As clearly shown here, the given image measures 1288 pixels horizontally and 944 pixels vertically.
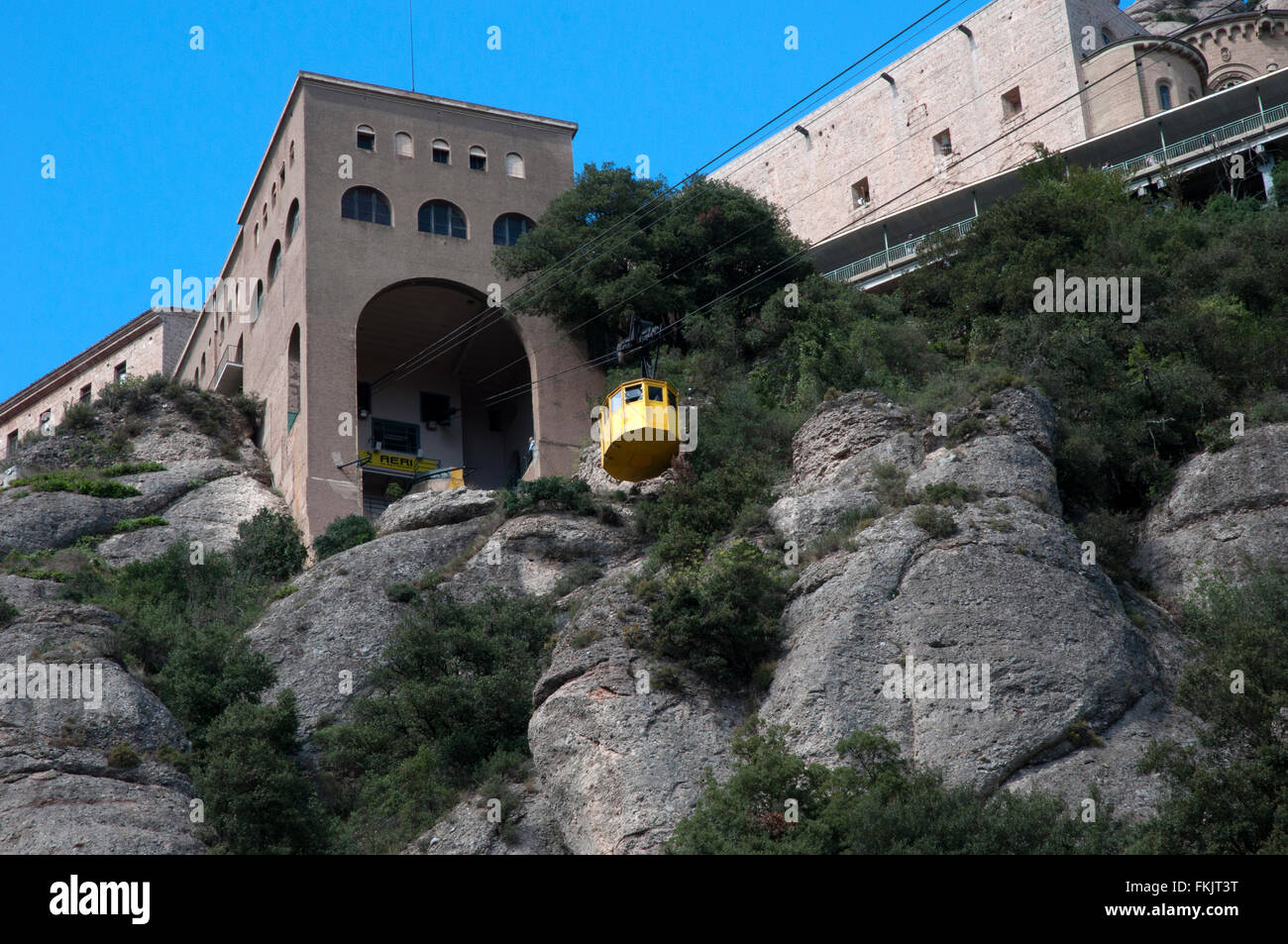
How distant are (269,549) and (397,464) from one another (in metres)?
8.46

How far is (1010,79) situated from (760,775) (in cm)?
3797

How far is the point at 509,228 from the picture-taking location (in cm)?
4412

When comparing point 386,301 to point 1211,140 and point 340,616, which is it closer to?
point 340,616

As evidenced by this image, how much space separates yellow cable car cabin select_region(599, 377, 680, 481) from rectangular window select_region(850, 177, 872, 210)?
25003mm

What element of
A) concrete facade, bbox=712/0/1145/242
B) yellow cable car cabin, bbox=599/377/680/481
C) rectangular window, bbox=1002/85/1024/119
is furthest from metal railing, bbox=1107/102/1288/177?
yellow cable car cabin, bbox=599/377/680/481

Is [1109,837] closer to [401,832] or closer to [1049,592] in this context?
[1049,592]

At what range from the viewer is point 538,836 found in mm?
22438

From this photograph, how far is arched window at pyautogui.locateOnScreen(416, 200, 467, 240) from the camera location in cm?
4300

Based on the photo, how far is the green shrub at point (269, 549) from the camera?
3516 cm

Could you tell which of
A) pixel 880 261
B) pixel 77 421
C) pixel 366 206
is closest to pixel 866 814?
pixel 366 206

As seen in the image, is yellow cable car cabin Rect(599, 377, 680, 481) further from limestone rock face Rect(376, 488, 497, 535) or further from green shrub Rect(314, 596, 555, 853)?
green shrub Rect(314, 596, 555, 853)

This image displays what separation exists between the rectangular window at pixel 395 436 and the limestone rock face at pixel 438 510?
10019 millimetres

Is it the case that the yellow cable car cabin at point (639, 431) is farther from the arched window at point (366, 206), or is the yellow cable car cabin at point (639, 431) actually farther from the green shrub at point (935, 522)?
the arched window at point (366, 206)
